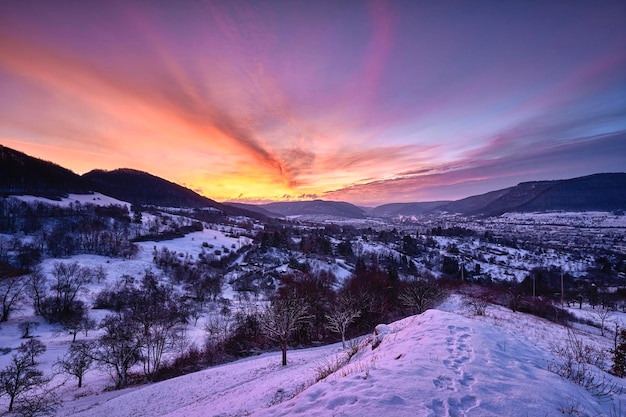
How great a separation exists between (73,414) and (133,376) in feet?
50.2

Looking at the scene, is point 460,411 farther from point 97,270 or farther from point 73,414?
point 97,270

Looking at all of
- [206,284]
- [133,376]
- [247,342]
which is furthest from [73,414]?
[206,284]

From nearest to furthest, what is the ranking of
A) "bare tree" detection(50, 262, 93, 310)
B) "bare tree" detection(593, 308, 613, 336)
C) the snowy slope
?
the snowy slope → "bare tree" detection(593, 308, 613, 336) → "bare tree" detection(50, 262, 93, 310)

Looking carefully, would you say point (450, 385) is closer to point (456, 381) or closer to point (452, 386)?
point (452, 386)

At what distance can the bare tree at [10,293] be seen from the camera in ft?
203

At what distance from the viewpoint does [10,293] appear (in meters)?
69.1

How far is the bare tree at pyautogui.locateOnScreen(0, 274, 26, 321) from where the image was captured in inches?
2437

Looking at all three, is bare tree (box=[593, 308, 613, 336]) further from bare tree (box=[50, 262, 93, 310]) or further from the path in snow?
bare tree (box=[50, 262, 93, 310])

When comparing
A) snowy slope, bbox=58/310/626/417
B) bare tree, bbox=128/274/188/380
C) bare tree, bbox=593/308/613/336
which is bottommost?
bare tree, bbox=128/274/188/380

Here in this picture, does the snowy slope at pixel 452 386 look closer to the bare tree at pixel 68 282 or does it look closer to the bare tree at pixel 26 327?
the bare tree at pixel 26 327

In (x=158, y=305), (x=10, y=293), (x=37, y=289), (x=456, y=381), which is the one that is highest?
(x=456, y=381)

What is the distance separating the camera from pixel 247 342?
46.3 meters

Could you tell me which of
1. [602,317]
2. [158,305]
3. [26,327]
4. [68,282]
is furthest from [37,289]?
[602,317]

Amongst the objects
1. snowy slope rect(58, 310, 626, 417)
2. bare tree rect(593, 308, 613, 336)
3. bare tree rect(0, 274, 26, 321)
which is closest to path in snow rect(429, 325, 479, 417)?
snowy slope rect(58, 310, 626, 417)
